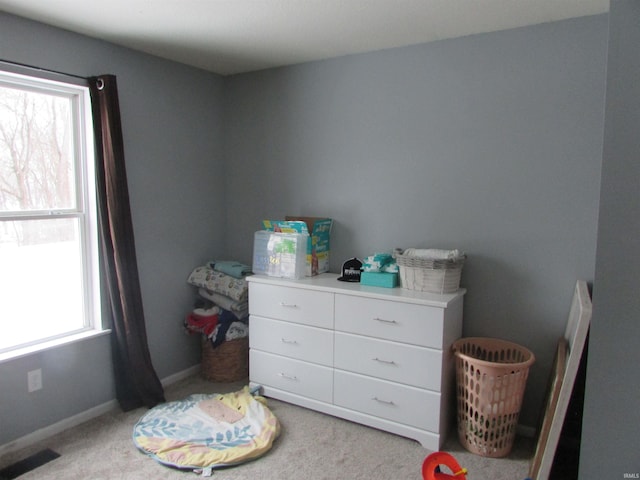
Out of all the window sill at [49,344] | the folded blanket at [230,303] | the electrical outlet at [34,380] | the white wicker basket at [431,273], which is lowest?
the electrical outlet at [34,380]

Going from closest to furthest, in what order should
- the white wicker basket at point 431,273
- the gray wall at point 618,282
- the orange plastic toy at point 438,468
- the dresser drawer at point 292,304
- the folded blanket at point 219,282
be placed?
the gray wall at point 618,282, the orange plastic toy at point 438,468, the white wicker basket at point 431,273, the dresser drawer at point 292,304, the folded blanket at point 219,282

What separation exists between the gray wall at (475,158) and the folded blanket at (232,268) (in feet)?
1.75

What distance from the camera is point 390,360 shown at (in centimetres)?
254

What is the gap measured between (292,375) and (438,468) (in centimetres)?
115

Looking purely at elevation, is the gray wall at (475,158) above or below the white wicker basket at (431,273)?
above

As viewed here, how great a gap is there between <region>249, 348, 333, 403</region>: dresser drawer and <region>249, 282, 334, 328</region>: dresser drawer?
28 cm

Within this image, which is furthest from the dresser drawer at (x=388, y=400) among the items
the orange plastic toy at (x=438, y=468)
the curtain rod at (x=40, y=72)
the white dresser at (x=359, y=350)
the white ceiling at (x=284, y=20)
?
the curtain rod at (x=40, y=72)

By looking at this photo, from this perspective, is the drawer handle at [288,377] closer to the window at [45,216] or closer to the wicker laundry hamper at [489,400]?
the wicker laundry hamper at [489,400]

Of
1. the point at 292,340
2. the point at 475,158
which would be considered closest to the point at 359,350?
the point at 292,340

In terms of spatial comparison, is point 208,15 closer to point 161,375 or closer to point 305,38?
point 305,38

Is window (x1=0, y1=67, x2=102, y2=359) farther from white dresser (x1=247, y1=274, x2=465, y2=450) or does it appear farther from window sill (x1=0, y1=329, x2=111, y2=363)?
white dresser (x1=247, y1=274, x2=465, y2=450)

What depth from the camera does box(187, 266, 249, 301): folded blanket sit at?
3162mm

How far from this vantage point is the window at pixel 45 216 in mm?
2420

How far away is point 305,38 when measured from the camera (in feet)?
8.78
